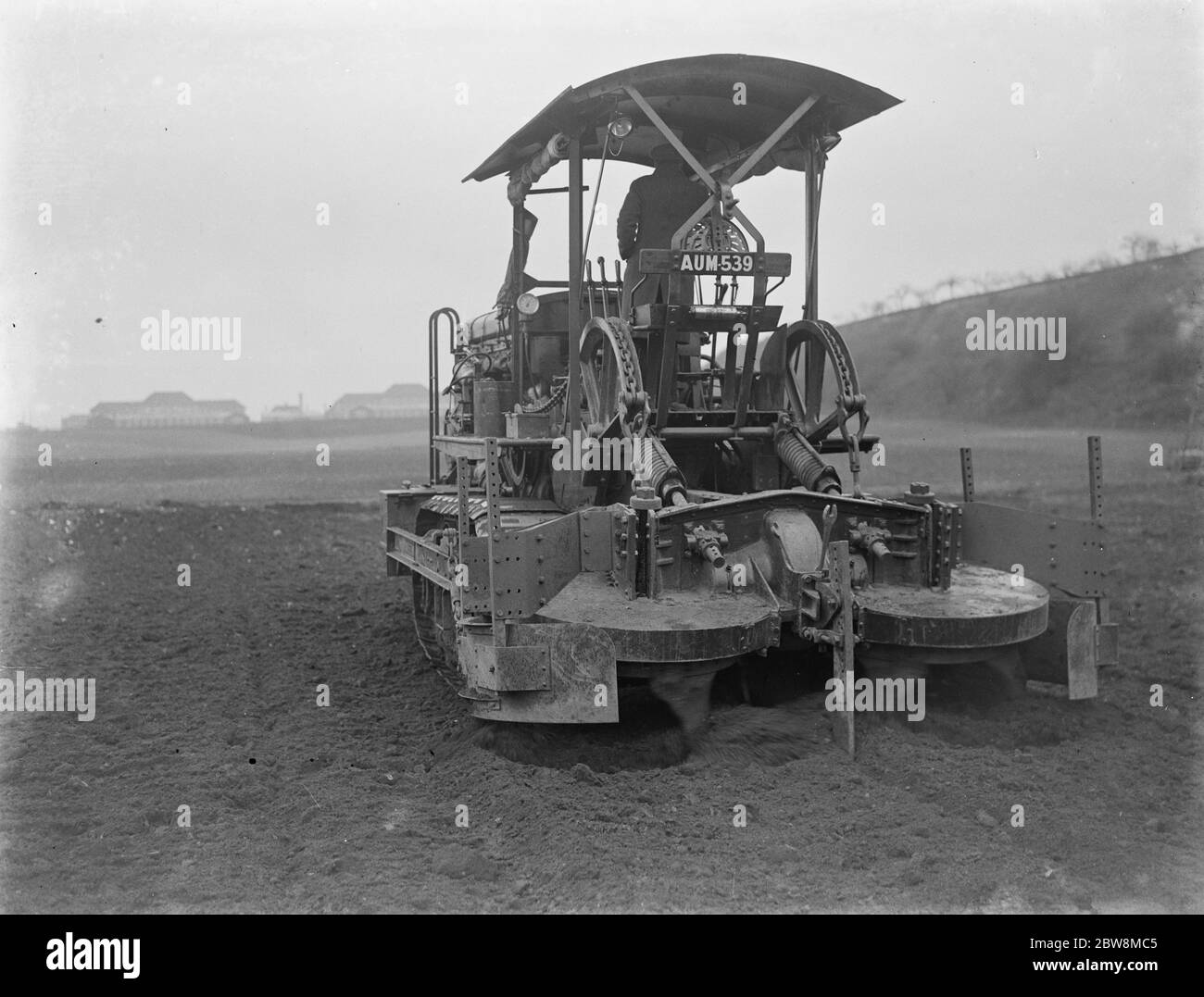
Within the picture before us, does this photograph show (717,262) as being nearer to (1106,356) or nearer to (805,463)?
(805,463)

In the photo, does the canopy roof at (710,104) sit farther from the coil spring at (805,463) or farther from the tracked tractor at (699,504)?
the coil spring at (805,463)

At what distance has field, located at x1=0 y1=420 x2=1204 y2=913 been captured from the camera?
473 cm

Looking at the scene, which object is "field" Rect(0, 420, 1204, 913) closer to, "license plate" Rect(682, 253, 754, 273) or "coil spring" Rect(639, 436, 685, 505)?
"coil spring" Rect(639, 436, 685, 505)

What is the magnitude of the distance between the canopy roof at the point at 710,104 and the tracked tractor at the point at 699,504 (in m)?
0.02

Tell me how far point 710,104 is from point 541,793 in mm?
4573

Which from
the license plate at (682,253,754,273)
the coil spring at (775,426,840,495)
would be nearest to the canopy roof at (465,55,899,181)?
the license plate at (682,253,754,273)

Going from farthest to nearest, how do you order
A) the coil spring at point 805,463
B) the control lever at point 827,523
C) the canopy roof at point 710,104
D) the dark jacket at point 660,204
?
1. the dark jacket at point 660,204
2. the coil spring at point 805,463
3. the canopy roof at point 710,104
4. the control lever at point 827,523

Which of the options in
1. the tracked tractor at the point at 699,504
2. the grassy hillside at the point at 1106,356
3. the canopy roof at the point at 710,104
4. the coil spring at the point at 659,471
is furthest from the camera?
the grassy hillside at the point at 1106,356

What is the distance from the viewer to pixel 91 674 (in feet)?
28.8

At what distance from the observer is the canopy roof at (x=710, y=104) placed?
7.12m

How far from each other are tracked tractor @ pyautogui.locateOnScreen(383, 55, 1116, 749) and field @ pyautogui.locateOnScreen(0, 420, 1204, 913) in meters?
0.35

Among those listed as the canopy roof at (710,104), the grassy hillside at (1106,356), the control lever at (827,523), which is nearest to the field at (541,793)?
the control lever at (827,523)
